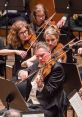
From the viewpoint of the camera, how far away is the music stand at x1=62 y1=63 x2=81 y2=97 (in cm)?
382

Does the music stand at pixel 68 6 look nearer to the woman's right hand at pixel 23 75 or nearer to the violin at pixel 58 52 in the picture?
the violin at pixel 58 52

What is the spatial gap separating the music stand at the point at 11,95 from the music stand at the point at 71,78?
1.60 ft

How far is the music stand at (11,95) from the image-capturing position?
137 inches

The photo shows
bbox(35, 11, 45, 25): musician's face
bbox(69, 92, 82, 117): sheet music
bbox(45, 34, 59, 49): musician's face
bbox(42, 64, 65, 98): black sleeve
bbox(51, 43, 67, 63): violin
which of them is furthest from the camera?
bbox(35, 11, 45, 25): musician's face

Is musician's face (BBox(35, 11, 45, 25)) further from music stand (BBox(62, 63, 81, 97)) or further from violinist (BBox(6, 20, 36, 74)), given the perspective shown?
music stand (BBox(62, 63, 81, 97))

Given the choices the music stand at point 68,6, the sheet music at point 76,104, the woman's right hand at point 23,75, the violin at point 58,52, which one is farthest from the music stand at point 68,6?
the sheet music at point 76,104

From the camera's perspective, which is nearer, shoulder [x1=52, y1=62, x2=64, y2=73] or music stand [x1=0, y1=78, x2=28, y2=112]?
music stand [x1=0, y1=78, x2=28, y2=112]

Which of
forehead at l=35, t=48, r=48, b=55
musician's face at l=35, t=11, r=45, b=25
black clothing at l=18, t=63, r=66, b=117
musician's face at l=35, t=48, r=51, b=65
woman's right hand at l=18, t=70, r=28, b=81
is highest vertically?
musician's face at l=35, t=11, r=45, b=25

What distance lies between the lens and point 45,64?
3.89m

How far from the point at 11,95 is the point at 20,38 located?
144cm

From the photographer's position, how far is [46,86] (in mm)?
3918

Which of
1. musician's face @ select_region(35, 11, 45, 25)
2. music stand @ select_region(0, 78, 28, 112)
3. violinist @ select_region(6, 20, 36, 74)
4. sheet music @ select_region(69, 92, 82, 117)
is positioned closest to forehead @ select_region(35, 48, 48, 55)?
music stand @ select_region(0, 78, 28, 112)

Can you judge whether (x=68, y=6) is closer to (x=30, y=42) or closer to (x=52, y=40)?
(x=30, y=42)

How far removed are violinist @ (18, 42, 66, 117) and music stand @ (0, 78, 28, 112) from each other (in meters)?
0.30
